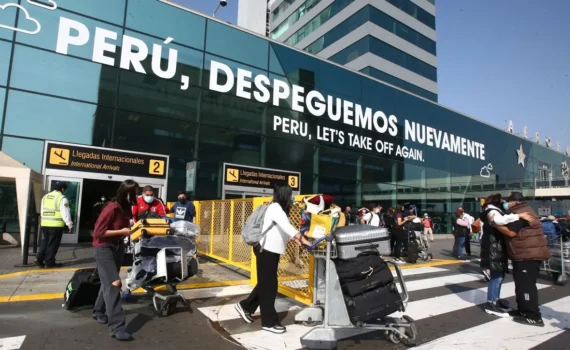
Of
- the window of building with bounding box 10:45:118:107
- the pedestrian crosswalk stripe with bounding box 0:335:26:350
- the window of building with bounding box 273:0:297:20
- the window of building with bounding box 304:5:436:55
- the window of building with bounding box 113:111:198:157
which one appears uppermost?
the window of building with bounding box 273:0:297:20

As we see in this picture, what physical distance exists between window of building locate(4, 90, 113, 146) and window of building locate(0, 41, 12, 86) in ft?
1.52

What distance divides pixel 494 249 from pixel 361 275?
3119mm

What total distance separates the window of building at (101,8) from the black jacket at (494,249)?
1411cm

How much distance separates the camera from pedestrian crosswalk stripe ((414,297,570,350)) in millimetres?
3959

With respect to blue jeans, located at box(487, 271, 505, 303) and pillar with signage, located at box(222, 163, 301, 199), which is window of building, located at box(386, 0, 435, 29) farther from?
blue jeans, located at box(487, 271, 505, 303)

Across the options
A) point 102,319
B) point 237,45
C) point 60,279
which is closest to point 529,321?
point 102,319

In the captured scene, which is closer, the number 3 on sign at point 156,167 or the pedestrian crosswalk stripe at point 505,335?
the pedestrian crosswalk stripe at point 505,335

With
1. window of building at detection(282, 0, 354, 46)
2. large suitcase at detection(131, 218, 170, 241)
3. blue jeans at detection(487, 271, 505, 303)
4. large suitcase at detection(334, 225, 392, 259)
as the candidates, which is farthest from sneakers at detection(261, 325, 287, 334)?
window of building at detection(282, 0, 354, 46)

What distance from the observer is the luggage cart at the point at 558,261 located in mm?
7863

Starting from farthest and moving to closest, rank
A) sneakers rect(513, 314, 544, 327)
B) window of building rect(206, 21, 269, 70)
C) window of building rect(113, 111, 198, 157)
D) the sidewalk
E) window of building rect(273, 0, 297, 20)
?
window of building rect(273, 0, 297, 20)
window of building rect(206, 21, 269, 70)
window of building rect(113, 111, 198, 157)
the sidewalk
sneakers rect(513, 314, 544, 327)

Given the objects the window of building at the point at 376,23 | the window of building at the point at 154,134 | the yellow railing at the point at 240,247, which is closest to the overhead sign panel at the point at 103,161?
the window of building at the point at 154,134

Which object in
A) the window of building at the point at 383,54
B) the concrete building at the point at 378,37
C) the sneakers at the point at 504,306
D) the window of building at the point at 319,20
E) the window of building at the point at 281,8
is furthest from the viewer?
the window of building at the point at 281,8

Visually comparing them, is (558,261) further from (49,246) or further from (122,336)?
(49,246)

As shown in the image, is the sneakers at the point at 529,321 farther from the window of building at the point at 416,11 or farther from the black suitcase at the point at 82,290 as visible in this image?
the window of building at the point at 416,11
